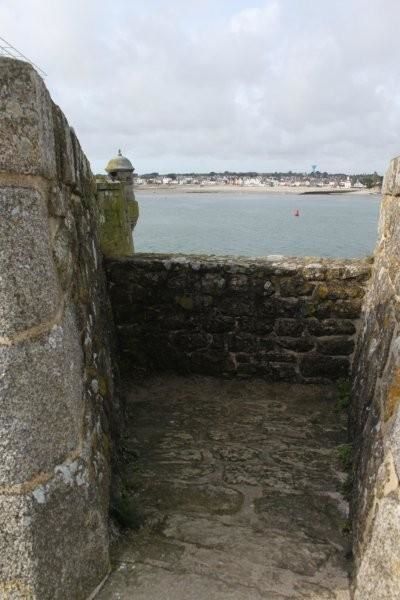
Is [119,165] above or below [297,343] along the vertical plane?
above

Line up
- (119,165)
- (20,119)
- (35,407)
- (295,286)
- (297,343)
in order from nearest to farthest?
(20,119), (35,407), (295,286), (297,343), (119,165)

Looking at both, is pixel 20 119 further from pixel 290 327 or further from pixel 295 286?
pixel 290 327

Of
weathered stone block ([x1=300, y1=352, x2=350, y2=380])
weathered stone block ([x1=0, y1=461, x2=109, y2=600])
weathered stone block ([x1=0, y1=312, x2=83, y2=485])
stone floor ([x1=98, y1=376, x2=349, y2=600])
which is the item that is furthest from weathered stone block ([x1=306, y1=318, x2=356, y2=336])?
weathered stone block ([x1=0, y1=312, x2=83, y2=485])

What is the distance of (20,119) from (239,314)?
3218mm

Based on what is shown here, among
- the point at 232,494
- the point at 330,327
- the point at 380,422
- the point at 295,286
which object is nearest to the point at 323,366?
the point at 330,327

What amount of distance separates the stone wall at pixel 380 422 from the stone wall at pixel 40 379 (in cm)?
128

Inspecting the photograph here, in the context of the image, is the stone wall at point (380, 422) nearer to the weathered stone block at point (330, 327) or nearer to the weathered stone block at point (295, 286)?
the weathered stone block at point (330, 327)

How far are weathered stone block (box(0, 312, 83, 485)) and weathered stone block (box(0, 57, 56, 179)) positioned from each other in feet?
2.37

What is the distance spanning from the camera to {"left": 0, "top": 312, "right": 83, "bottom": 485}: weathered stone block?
2248mm

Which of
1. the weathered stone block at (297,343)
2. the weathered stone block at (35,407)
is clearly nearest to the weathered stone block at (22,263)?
the weathered stone block at (35,407)

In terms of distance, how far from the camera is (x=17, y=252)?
87.8 inches

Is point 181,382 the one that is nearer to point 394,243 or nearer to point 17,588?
point 394,243

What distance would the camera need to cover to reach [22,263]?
7.39ft

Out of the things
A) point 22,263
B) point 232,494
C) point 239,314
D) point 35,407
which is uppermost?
point 22,263
